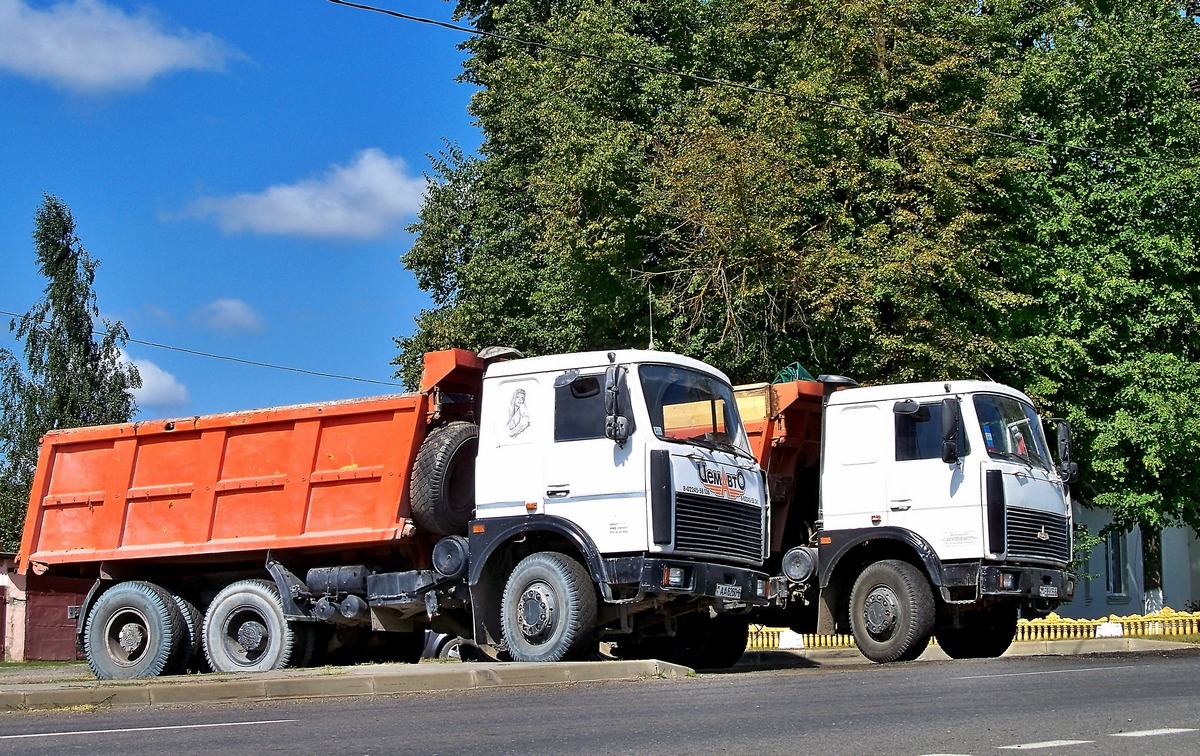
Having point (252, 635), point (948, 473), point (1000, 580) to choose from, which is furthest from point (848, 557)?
point (252, 635)

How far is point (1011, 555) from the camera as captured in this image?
15805 millimetres

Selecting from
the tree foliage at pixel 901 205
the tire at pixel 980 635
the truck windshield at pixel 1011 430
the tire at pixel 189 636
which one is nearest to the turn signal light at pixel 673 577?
the truck windshield at pixel 1011 430

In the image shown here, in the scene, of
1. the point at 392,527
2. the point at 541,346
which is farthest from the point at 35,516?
the point at 541,346

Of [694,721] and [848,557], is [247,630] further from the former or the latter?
[694,721]

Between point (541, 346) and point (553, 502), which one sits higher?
point (541, 346)

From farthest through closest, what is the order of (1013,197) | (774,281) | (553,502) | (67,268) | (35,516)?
(67,268), (1013,197), (774,281), (35,516), (553,502)

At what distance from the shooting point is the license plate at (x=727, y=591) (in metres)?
13.9

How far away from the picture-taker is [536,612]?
13.7 meters

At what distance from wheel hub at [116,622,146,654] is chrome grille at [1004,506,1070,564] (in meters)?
9.32

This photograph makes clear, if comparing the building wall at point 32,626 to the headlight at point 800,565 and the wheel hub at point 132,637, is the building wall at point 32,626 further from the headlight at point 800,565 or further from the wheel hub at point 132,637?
the headlight at point 800,565

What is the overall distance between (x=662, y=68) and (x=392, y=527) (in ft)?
52.4

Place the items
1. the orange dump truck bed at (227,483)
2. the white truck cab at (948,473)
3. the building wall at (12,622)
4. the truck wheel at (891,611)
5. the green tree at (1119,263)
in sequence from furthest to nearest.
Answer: the building wall at (12,622), the green tree at (1119,263), the white truck cab at (948,473), the truck wheel at (891,611), the orange dump truck bed at (227,483)

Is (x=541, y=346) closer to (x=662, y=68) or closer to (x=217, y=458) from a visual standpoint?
(x=662, y=68)

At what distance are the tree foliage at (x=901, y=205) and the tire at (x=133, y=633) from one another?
1169 centimetres
